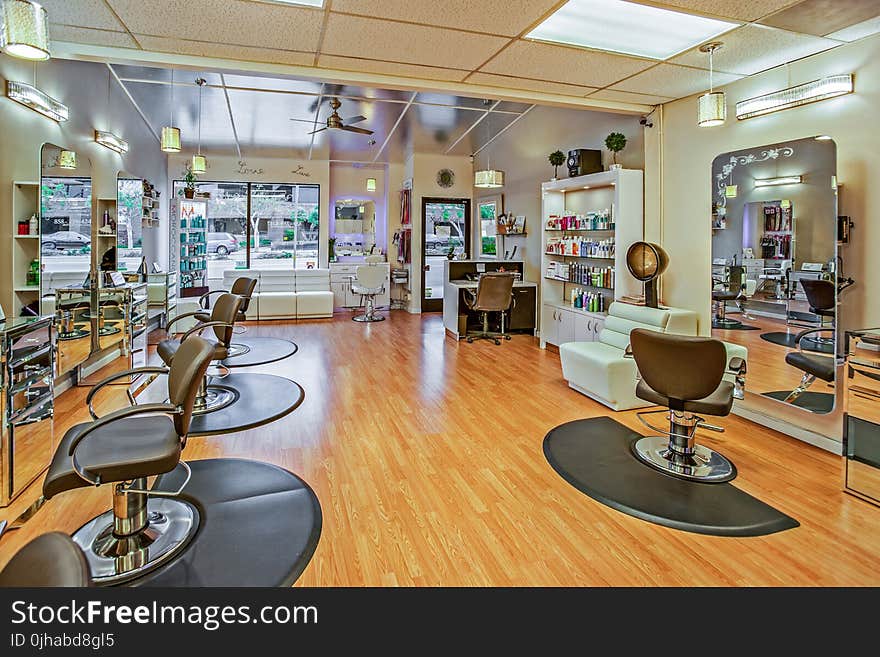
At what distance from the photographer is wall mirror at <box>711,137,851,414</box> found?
3406 millimetres

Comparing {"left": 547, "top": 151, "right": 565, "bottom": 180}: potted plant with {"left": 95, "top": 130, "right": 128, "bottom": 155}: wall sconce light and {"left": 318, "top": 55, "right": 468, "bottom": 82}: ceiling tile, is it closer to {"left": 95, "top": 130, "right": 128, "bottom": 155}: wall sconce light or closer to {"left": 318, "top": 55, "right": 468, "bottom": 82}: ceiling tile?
{"left": 318, "top": 55, "right": 468, "bottom": 82}: ceiling tile

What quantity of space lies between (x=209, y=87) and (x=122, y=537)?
218 inches

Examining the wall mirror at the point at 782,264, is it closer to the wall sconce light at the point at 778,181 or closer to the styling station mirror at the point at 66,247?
the wall sconce light at the point at 778,181

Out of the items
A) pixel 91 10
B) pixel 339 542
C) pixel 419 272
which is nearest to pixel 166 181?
pixel 419 272

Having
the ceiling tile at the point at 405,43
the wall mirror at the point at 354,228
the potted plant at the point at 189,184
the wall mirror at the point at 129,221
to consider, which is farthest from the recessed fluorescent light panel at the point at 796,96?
the potted plant at the point at 189,184

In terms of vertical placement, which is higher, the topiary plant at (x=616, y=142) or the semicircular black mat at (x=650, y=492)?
the topiary plant at (x=616, y=142)

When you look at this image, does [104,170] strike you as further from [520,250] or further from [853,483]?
[853,483]

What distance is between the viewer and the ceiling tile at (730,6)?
284cm

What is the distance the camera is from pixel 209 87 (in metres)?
6.12

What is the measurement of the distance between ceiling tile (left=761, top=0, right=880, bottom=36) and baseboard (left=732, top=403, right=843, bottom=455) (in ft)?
8.26

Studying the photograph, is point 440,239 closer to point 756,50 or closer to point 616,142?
point 616,142

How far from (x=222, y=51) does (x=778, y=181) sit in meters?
3.98

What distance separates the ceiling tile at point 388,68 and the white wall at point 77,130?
219 centimetres

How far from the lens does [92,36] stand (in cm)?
338
